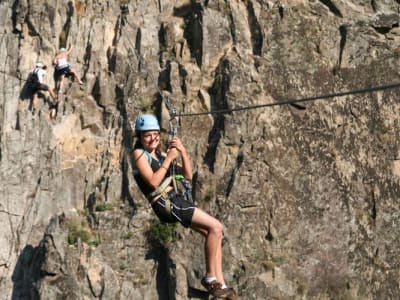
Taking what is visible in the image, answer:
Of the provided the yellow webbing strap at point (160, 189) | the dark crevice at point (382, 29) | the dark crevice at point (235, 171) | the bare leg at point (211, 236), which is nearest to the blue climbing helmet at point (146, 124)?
the yellow webbing strap at point (160, 189)

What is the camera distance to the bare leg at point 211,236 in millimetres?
8359

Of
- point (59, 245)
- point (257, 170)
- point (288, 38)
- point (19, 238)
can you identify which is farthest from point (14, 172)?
point (288, 38)

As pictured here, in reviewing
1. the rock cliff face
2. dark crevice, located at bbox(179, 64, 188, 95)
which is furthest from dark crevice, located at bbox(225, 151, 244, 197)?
dark crevice, located at bbox(179, 64, 188, 95)

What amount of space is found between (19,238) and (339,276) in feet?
31.9

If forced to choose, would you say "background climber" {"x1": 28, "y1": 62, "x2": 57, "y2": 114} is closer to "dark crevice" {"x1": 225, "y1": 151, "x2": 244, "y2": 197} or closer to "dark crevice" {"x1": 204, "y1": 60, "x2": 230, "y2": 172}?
"dark crevice" {"x1": 204, "y1": 60, "x2": 230, "y2": 172}

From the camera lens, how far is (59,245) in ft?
63.5

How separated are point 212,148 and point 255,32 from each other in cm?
429

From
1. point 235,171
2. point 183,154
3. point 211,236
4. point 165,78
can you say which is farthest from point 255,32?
point 211,236

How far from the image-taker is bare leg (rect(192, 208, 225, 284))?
8359 millimetres

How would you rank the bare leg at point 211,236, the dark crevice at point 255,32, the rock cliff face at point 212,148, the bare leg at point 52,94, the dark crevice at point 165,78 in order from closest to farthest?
1. the bare leg at point 211,236
2. the rock cliff face at point 212,148
3. the dark crevice at point 165,78
4. the bare leg at point 52,94
5. the dark crevice at point 255,32

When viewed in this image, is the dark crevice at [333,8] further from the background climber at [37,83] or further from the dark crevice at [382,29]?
the background climber at [37,83]

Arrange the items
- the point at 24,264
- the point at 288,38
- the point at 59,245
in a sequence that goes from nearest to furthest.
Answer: the point at 59,245, the point at 24,264, the point at 288,38

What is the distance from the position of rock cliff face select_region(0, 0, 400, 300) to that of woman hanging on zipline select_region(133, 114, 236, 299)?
10.5 meters

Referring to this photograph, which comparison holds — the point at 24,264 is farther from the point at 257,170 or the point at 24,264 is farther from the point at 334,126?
the point at 334,126
